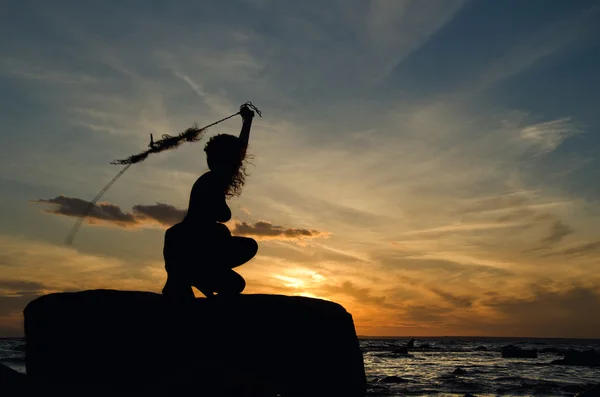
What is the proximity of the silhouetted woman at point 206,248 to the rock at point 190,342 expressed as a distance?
0.84 feet

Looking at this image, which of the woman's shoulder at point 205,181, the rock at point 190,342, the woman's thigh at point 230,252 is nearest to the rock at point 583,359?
the rock at point 190,342

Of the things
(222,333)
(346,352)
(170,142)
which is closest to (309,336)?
(346,352)

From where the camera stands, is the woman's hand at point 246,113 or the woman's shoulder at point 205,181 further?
the woman's hand at point 246,113

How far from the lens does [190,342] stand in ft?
19.0

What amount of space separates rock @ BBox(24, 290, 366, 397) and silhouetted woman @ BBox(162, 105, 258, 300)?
0.26m

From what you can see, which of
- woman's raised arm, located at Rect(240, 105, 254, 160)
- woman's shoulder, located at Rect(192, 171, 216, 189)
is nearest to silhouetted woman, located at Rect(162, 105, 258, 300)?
woman's shoulder, located at Rect(192, 171, 216, 189)

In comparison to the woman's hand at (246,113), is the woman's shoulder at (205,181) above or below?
below

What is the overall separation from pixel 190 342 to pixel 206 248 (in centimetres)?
115

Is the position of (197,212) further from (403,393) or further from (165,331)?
(403,393)

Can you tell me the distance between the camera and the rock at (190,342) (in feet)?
18.4

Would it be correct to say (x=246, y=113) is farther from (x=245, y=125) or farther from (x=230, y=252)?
(x=230, y=252)

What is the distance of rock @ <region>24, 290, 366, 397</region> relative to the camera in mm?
5605

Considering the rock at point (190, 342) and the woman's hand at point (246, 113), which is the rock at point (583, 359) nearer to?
the rock at point (190, 342)

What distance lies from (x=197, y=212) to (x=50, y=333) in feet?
7.24
